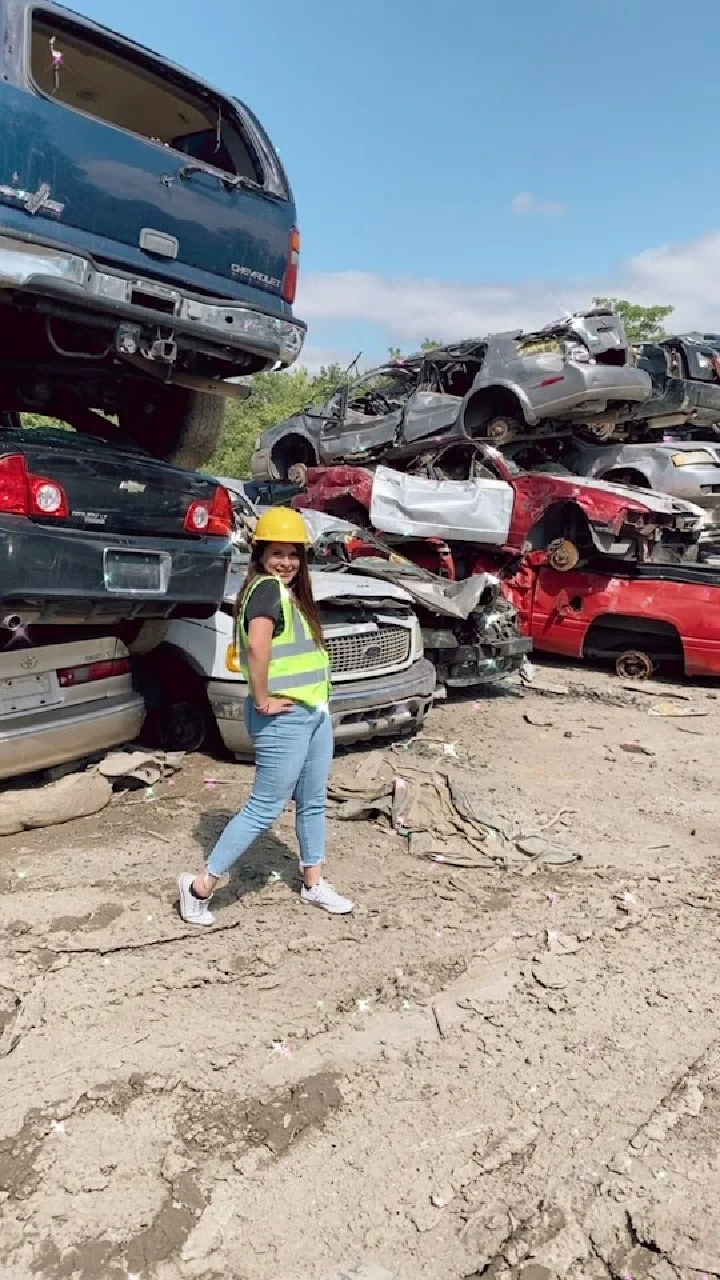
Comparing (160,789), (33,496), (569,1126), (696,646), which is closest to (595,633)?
(696,646)

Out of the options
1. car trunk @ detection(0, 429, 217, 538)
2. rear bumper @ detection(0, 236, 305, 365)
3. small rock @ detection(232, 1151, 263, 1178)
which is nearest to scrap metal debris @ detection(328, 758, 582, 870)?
car trunk @ detection(0, 429, 217, 538)

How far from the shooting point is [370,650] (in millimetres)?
5957

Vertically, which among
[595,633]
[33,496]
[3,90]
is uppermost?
[3,90]

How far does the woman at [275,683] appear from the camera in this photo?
3.54m

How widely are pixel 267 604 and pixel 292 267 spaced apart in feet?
8.89

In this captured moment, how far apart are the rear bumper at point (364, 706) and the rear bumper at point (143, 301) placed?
1.83m

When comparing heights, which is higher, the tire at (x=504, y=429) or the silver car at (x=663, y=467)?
the tire at (x=504, y=429)

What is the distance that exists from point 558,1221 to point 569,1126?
35 cm

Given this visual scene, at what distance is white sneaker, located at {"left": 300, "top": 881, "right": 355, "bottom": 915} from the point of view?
12.7ft

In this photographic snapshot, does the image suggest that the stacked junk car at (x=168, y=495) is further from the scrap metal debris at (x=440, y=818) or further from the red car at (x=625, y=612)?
the scrap metal debris at (x=440, y=818)

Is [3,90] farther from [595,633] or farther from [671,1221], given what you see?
[595,633]

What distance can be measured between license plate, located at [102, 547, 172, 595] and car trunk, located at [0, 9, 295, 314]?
53.9 inches

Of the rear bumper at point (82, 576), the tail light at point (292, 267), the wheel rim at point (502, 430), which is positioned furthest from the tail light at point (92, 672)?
the wheel rim at point (502, 430)

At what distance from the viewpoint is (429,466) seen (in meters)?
9.53
